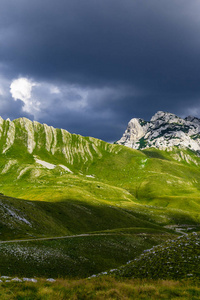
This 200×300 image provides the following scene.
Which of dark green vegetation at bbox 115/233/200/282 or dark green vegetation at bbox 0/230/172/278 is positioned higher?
dark green vegetation at bbox 115/233/200/282

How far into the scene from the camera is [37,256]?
4006cm

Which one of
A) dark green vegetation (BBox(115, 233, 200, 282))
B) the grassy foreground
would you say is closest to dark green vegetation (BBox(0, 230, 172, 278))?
dark green vegetation (BBox(115, 233, 200, 282))

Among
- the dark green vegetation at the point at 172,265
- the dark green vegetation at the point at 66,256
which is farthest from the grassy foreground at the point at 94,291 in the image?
the dark green vegetation at the point at 66,256

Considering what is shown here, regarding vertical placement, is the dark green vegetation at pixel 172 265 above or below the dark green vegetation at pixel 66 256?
above

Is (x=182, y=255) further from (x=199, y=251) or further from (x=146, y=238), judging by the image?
(x=146, y=238)

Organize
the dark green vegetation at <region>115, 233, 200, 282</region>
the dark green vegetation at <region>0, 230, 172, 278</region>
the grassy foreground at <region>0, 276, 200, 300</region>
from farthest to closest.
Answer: the dark green vegetation at <region>0, 230, 172, 278</region> → the dark green vegetation at <region>115, 233, 200, 282</region> → the grassy foreground at <region>0, 276, 200, 300</region>

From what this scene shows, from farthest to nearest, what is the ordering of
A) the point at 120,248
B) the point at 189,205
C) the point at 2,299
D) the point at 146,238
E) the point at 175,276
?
the point at 189,205 < the point at 146,238 < the point at 120,248 < the point at 175,276 < the point at 2,299

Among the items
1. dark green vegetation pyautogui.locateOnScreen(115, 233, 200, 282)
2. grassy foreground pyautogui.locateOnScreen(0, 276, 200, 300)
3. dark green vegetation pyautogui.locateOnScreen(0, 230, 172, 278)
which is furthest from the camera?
dark green vegetation pyautogui.locateOnScreen(0, 230, 172, 278)

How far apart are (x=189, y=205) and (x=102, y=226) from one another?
126576 mm

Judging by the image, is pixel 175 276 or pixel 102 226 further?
pixel 102 226

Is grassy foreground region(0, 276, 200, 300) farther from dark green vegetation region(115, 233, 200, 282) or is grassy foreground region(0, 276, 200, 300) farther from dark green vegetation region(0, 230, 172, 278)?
dark green vegetation region(0, 230, 172, 278)

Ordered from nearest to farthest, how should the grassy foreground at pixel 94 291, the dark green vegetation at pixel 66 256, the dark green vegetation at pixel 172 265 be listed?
the grassy foreground at pixel 94 291
the dark green vegetation at pixel 172 265
the dark green vegetation at pixel 66 256

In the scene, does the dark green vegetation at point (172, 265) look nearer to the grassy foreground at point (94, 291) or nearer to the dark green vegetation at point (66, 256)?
the grassy foreground at point (94, 291)

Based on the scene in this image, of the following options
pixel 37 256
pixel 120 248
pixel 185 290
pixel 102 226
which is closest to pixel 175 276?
pixel 185 290
